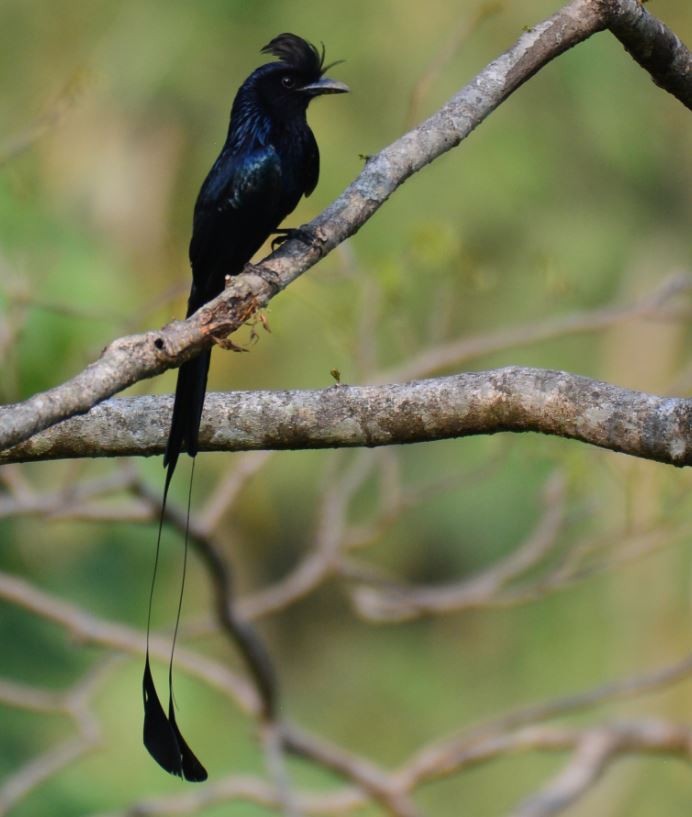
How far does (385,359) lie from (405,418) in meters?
8.04

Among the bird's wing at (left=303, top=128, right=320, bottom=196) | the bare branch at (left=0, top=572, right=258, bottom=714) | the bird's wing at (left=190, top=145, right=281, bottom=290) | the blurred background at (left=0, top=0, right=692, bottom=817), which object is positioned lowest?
the bare branch at (left=0, top=572, right=258, bottom=714)

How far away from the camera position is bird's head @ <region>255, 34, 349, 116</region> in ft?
12.3

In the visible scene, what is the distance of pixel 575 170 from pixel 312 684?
5239mm

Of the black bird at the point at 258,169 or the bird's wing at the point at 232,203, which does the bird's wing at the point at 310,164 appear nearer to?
the black bird at the point at 258,169

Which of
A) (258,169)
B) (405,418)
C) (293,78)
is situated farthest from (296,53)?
(405,418)

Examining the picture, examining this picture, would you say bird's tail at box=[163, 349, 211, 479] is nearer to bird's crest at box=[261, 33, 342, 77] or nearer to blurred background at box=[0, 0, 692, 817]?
bird's crest at box=[261, 33, 342, 77]

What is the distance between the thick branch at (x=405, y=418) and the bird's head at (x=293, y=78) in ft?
3.77

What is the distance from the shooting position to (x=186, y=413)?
9.32ft

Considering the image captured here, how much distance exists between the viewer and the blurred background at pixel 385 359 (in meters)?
8.66

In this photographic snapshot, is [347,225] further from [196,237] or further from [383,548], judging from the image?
[383,548]

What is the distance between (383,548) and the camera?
1273 centimetres

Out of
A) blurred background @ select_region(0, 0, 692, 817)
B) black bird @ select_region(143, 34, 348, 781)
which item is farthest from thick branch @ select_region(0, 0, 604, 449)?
blurred background @ select_region(0, 0, 692, 817)

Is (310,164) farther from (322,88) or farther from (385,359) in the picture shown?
→ (385,359)

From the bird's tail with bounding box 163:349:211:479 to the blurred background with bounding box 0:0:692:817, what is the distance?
445 cm
